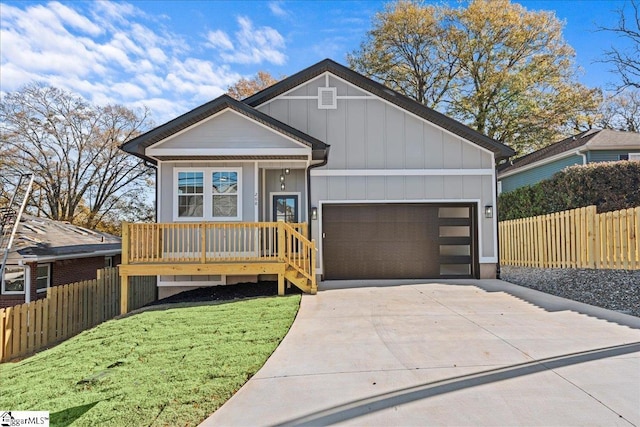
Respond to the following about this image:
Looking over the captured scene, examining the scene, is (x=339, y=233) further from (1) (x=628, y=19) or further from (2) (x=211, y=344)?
(1) (x=628, y=19)

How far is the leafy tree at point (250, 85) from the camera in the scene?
25469mm

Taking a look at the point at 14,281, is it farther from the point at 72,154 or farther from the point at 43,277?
the point at 72,154

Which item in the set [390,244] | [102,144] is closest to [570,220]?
[390,244]

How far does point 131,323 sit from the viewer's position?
668 cm

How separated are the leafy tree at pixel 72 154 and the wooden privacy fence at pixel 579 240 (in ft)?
79.6

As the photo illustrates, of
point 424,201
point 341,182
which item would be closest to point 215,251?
point 341,182

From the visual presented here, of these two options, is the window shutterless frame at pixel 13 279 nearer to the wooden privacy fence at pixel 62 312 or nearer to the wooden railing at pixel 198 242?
the wooden privacy fence at pixel 62 312

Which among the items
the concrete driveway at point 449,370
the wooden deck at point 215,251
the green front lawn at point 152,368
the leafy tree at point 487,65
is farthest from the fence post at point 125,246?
the leafy tree at point 487,65

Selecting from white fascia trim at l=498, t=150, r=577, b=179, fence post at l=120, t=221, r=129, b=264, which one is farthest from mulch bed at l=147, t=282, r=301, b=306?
white fascia trim at l=498, t=150, r=577, b=179

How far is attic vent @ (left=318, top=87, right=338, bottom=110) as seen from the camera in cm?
1018

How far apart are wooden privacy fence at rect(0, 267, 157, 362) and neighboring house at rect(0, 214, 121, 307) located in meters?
1.65

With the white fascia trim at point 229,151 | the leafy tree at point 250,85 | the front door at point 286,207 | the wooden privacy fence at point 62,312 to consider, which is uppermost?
the leafy tree at point 250,85

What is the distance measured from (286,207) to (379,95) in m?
3.92

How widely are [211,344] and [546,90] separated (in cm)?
2317
